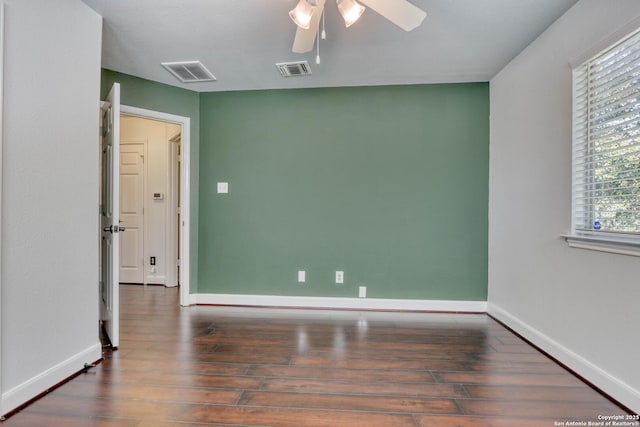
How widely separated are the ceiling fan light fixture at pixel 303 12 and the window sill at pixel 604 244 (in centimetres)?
199

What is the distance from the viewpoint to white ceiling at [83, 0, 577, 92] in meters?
2.08

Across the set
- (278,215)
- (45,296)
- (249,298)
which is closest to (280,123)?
(278,215)

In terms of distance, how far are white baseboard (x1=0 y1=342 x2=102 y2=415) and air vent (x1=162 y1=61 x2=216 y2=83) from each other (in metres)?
2.30

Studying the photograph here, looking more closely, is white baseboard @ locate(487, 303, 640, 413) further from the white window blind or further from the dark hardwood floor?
the white window blind

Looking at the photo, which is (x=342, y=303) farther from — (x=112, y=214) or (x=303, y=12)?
(x=303, y=12)

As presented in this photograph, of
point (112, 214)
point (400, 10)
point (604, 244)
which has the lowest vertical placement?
point (604, 244)

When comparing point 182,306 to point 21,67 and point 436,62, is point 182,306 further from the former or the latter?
point 436,62

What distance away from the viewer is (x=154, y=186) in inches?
174

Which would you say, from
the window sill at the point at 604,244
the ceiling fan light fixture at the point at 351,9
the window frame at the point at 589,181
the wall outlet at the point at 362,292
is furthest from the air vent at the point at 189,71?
the window sill at the point at 604,244

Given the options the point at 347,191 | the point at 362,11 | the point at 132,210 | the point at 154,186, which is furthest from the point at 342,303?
the point at 132,210

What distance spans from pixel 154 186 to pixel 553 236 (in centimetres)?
452

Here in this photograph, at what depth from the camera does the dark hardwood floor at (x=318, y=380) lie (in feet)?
5.24

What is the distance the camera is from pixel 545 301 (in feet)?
7.80

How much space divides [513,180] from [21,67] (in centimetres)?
348
